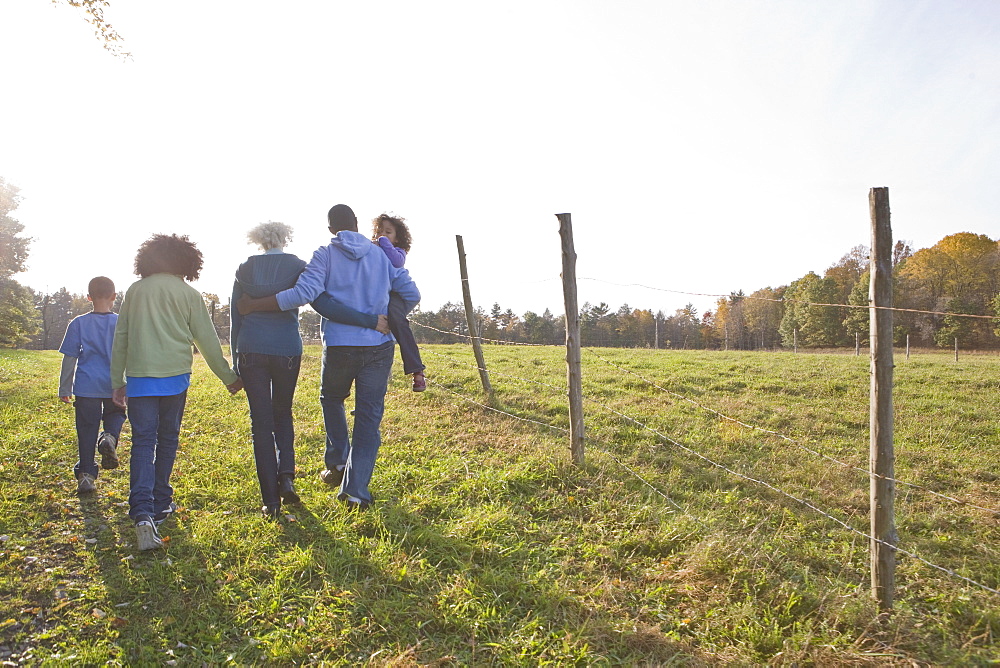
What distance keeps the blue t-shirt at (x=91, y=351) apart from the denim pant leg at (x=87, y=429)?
0.07m

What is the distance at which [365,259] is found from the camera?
3908 millimetres

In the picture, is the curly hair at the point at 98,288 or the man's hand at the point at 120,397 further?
the curly hair at the point at 98,288

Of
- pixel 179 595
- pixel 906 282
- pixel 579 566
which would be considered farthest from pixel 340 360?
pixel 906 282

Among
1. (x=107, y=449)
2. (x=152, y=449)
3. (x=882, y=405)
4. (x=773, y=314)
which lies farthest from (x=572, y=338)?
(x=773, y=314)

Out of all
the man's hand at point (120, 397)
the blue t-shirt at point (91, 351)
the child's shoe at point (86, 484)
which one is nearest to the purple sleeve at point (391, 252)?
the man's hand at point (120, 397)

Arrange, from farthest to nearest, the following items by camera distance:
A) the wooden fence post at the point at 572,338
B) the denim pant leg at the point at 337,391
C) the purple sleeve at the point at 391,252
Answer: the wooden fence post at the point at 572,338 → the purple sleeve at the point at 391,252 → the denim pant leg at the point at 337,391

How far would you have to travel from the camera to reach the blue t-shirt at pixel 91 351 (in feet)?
14.8

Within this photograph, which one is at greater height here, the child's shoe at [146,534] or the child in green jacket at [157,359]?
the child in green jacket at [157,359]

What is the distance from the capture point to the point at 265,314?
3707 millimetres

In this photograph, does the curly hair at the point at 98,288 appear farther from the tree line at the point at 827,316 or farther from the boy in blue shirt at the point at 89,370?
the tree line at the point at 827,316

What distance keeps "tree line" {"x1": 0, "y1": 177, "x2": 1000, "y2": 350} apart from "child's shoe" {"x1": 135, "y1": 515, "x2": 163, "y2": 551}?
47.4 feet

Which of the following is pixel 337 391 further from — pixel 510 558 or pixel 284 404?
pixel 510 558

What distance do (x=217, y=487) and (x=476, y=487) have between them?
7.41 ft

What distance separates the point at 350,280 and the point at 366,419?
1009mm
